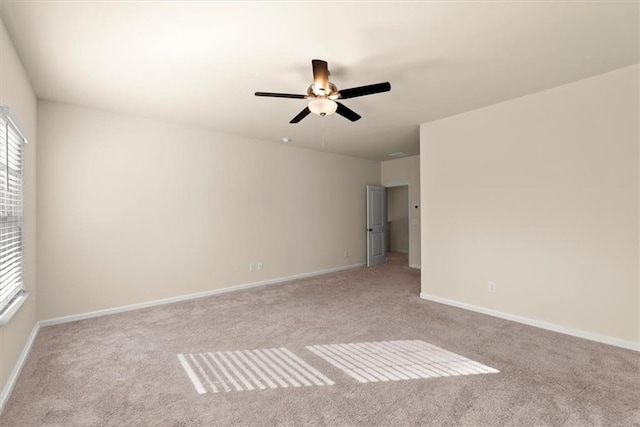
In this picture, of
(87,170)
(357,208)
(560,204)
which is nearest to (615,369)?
(560,204)

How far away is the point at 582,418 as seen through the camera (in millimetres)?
1853

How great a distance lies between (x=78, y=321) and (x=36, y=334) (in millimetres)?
423

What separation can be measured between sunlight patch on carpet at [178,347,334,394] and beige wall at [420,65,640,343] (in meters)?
2.59

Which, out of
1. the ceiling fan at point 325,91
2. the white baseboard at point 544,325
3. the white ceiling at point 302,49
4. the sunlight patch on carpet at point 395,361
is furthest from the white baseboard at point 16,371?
the white baseboard at point 544,325

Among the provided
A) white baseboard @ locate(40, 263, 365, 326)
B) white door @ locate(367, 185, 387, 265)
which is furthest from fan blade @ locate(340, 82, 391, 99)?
white door @ locate(367, 185, 387, 265)

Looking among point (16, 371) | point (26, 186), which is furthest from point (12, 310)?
point (26, 186)

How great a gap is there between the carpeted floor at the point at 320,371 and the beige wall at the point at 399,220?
5.44 m

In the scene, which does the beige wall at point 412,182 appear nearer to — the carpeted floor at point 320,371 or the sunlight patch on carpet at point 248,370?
the carpeted floor at point 320,371

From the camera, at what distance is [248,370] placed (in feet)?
8.02

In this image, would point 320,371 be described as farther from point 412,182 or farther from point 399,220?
point 399,220

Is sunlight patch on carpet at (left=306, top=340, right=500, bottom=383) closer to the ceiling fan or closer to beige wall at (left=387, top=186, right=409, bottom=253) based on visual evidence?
the ceiling fan

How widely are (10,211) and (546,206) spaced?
5073mm

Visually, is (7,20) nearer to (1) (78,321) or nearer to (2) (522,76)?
(1) (78,321)

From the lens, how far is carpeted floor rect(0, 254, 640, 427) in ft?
6.20
